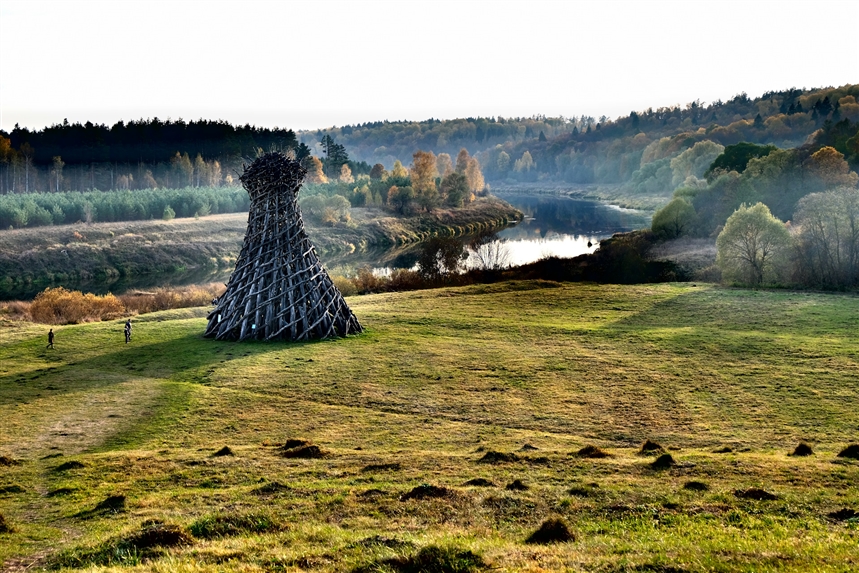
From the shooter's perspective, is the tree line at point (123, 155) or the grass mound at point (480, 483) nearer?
the grass mound at point (480, 483)

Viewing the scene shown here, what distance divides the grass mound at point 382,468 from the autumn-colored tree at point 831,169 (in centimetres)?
8546

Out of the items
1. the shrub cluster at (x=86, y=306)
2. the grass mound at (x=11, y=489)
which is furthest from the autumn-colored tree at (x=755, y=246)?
the grass mound at (x=11, y=489)

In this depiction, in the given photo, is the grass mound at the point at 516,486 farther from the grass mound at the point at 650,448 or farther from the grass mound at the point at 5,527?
the grass mound at the point at 5,527

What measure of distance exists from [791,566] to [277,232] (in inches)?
1303

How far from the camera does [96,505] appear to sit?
53.8 feet

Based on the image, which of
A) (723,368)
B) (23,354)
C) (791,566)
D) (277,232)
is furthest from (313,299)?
(791,566)

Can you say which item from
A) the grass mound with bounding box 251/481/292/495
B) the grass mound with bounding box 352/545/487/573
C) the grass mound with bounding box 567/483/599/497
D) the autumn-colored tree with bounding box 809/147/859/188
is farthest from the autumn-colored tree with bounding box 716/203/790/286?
the grass mound with bounding box 352/545/487/573

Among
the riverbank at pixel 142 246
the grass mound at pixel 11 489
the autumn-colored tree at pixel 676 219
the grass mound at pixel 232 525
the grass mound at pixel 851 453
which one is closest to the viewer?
the grass mound at pixel 232 525

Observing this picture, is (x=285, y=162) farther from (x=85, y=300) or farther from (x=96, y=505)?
(x=96, y=505)

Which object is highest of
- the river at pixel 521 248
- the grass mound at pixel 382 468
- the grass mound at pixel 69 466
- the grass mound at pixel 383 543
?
the grass mound at pixel 383 543

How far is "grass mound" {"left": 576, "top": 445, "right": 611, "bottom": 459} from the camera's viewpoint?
66.6 ft

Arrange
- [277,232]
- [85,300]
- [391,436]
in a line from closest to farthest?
[391,436], [277,232], [85,300]

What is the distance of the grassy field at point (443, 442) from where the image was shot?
12.4m

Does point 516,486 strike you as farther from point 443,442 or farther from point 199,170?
point 199,170
